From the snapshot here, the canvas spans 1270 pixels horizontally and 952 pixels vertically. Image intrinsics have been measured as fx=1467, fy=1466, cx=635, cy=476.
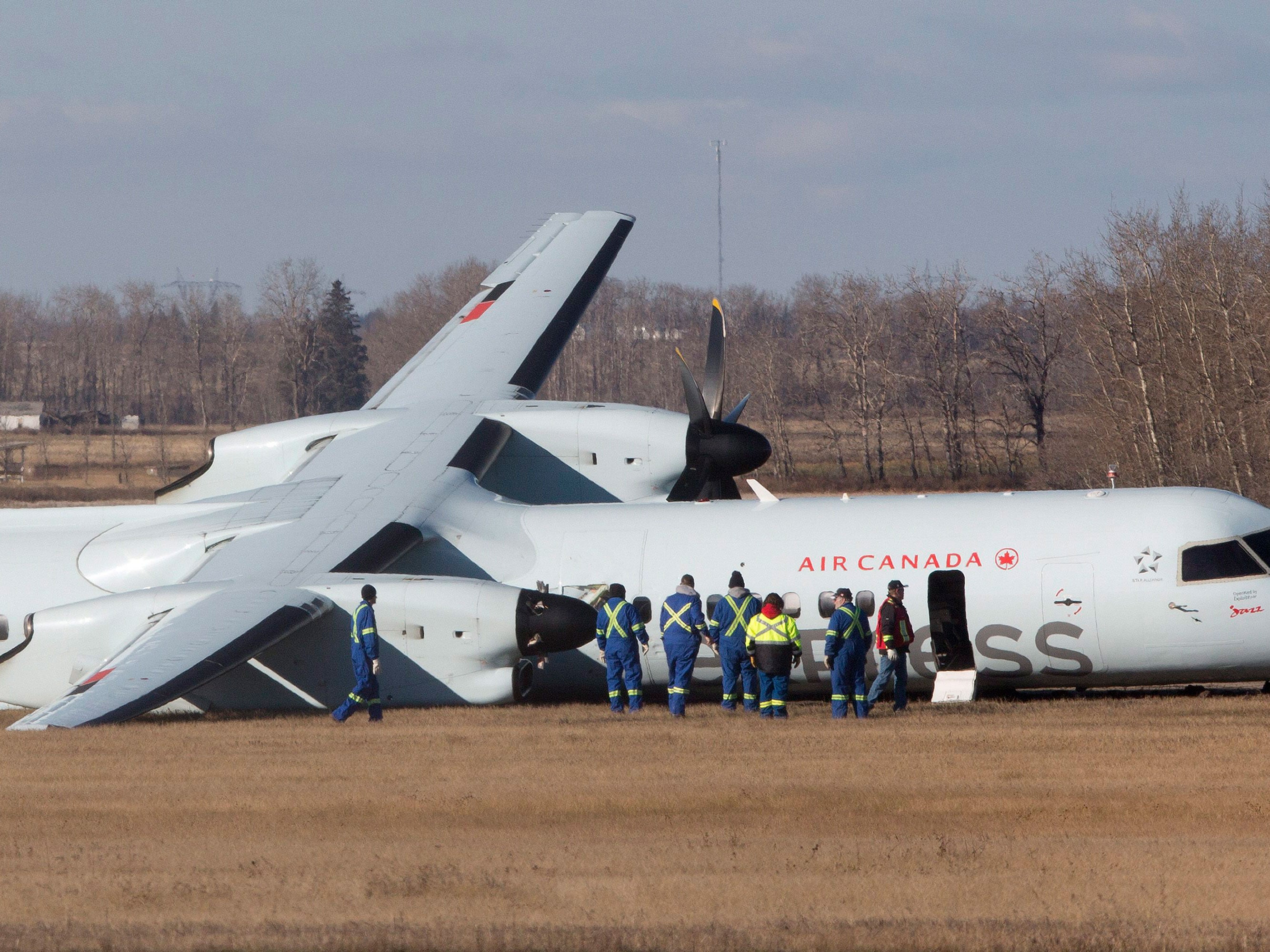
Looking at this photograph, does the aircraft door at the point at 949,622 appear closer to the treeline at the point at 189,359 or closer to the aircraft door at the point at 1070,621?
the aircraft door at the point at 1070,621

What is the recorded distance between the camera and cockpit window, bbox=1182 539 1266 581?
16.5 meters

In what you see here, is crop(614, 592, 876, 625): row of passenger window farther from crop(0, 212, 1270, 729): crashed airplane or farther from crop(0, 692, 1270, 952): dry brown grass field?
crop(0, 692, 1270, 952): dry brown grass field

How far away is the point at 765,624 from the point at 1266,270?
115 ft

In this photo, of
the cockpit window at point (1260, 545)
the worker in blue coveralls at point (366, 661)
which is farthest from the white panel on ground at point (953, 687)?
the worker in blue coveralls at point (366, 661)

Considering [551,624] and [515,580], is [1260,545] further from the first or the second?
[515,580]

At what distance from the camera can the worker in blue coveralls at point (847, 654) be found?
16.0 meters

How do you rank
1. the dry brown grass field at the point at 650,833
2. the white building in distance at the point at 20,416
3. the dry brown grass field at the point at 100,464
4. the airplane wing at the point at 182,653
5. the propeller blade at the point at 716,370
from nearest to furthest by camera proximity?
1. the dry brown grass field at the point at 650,833
2. the airplane wing at the point at 182,653
3. the propeller blade at the point at 716,370
4. the dry brown grass field at the point at 100,464
5. the white building in distance at the point at 20,416

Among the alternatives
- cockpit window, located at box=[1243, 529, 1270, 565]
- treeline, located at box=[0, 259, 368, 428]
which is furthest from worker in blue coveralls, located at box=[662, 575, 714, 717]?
treeline, located at box=[0, 259, 368, 428]

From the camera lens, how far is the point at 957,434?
73.8m

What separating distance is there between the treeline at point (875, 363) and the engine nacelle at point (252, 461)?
98.4 ft

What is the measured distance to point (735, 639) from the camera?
55.1 feet

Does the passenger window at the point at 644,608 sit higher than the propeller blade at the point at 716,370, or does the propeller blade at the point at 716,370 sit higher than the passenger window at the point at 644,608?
the propeller blade at the point at 716,370

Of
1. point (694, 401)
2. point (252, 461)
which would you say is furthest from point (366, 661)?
point (694, 401)

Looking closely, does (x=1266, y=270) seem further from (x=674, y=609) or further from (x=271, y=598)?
(x=271, y=598)
